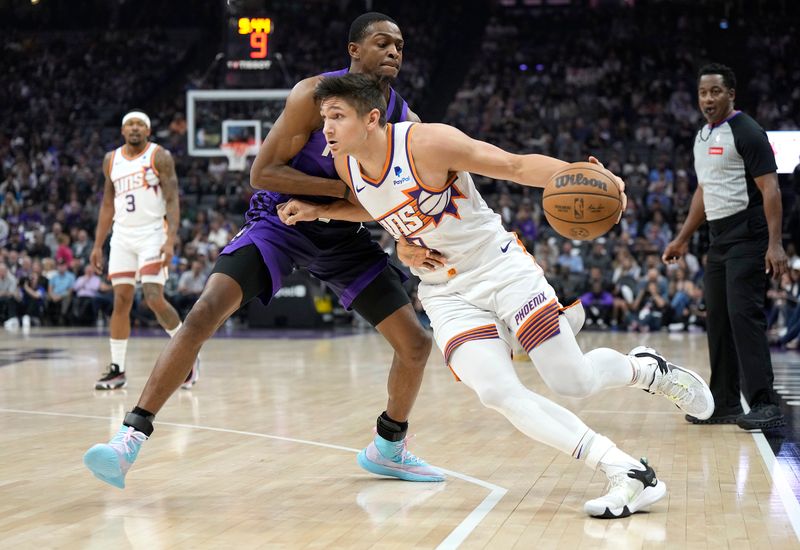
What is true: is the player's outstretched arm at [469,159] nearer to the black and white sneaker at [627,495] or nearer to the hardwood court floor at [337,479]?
the black and white sneaker at [627,495]

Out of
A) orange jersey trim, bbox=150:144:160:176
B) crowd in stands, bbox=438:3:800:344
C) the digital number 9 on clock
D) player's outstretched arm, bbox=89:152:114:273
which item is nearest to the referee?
orange jersey trim, bbox=150:144:160:176

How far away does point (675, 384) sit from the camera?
454 cm

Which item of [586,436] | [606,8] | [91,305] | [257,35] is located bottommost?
[91,305]

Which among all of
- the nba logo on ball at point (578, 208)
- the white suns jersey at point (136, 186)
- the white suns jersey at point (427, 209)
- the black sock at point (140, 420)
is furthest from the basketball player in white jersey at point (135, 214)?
the nba logo on ball at point (578, 208)

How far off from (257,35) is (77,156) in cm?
878

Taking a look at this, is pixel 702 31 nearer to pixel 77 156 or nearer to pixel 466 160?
pixel 77 156

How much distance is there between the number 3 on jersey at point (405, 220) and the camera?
13.6 ft

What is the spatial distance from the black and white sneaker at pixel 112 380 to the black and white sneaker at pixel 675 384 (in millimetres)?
5016

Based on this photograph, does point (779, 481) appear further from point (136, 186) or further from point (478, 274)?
point (136, 186)

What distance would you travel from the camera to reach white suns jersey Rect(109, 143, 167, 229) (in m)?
8.58

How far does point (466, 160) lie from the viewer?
3.94 m

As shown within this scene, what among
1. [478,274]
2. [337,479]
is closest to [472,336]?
[478,274]

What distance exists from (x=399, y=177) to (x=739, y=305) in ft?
9.59

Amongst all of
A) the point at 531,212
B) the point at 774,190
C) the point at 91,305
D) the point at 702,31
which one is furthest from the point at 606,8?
the point at 774,190
